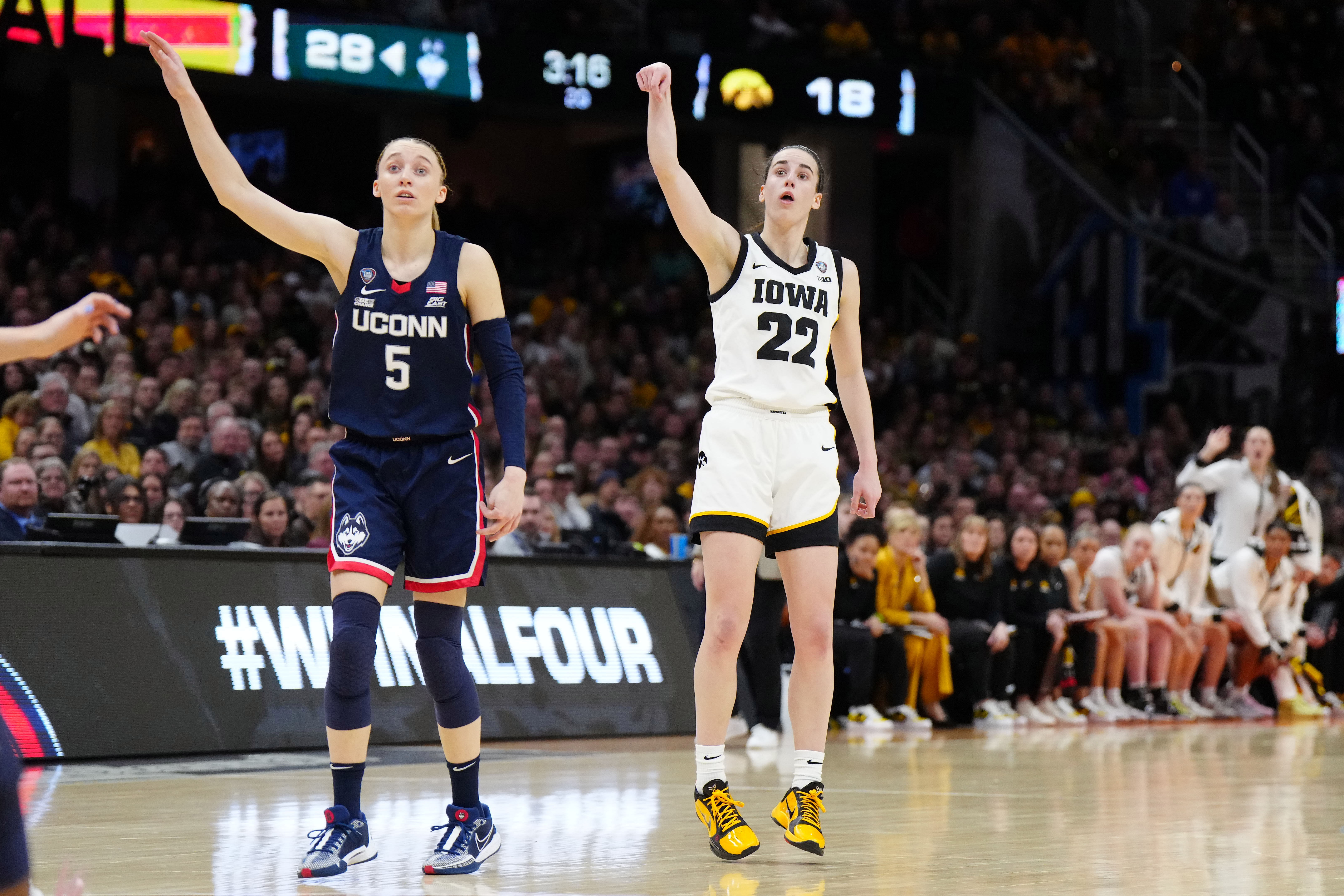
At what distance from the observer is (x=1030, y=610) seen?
12008 millimetres

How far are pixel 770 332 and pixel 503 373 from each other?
0.85 meters

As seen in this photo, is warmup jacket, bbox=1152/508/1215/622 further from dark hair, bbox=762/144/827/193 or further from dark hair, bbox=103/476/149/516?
dark hair, bbox=762/144/827/193

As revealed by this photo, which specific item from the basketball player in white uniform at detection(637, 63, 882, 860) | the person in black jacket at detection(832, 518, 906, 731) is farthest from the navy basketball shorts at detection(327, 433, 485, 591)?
the person in black jacket at detection(832, 518, 906, 731)

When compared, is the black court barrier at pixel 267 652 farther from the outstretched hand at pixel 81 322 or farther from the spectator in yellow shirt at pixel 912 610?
the outstretched hand at pixel 81 322

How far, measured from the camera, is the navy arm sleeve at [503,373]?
482 cm

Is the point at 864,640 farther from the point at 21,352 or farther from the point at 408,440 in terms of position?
the point at 21,352

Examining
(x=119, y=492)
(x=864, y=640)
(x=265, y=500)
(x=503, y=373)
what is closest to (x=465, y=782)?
(x=503, y=373)

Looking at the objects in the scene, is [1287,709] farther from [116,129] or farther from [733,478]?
[116,129]

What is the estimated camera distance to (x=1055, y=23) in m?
23.0

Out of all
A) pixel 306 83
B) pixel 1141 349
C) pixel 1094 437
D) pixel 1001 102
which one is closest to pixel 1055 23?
pixel 1001 102

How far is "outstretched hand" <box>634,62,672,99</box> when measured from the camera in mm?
4879

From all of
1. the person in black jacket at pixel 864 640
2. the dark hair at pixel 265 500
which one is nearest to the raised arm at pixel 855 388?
the dark hair at pixel 265 500

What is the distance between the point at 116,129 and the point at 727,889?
18049 millimetres

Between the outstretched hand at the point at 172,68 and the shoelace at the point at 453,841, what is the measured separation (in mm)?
2151
